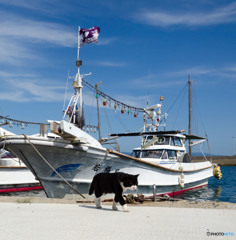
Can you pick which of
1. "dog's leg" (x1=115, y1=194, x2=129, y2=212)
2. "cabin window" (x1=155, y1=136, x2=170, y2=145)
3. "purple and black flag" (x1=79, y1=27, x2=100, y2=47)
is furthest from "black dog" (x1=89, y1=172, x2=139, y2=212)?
"cabin window" (x1=155, y1=136, x2=170, y2=145)

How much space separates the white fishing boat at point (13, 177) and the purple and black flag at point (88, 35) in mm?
8557

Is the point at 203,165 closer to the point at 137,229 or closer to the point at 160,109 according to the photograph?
the point at 160,109

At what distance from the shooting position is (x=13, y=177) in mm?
22344

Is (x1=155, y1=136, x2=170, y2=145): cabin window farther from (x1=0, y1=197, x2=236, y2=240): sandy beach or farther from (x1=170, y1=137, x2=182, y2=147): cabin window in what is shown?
(x1=0, y1=197, x2=236, y2=240): sandy beach

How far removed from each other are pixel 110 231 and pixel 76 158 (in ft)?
26.5

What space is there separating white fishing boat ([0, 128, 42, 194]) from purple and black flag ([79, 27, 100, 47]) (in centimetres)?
856

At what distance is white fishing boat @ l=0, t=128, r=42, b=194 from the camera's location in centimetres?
2184

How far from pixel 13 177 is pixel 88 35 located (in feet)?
36.6

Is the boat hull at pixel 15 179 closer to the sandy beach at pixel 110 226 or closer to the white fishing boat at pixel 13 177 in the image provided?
the white fishing boat at pixel 13 177

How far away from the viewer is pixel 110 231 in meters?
5.69

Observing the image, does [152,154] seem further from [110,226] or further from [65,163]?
[110,226]

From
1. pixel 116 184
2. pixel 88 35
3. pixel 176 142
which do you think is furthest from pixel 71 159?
pixel 176 142

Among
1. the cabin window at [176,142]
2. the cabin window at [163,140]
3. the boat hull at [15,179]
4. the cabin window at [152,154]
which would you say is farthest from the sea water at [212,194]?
the boat hull at [15,179]

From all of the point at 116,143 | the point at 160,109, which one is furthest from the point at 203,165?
the point at 116,143
